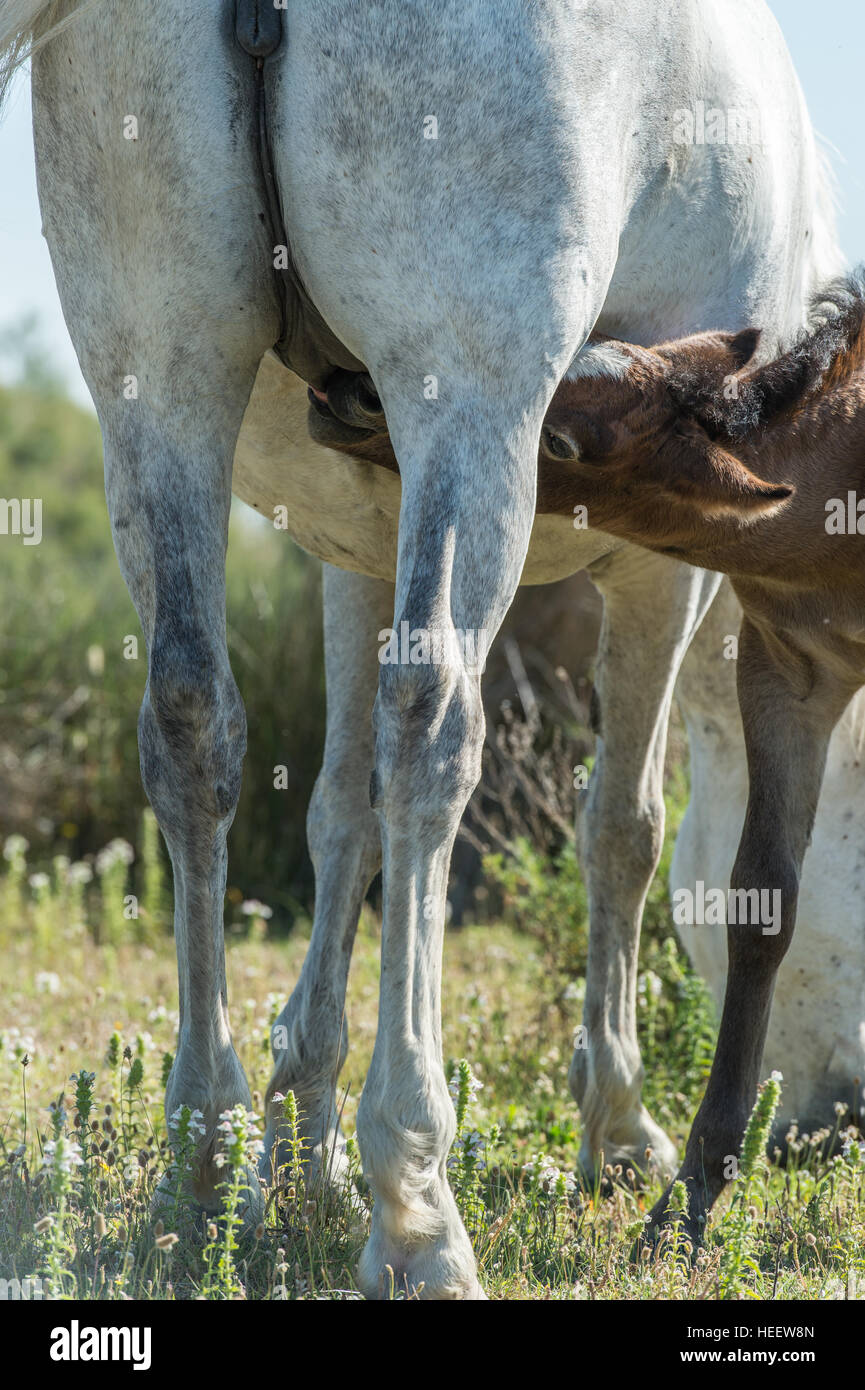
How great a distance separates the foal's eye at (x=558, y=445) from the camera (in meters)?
2.39

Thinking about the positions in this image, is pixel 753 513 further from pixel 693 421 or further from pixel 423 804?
pixel 423 804

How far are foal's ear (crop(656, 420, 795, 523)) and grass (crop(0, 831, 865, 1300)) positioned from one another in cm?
117

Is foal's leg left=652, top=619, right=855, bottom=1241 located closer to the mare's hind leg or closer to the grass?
the grass

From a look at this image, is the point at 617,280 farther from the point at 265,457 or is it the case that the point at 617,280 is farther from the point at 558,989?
the point at 558,989

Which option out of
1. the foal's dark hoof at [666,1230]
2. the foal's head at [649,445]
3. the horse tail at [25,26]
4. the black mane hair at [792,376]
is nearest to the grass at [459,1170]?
the foal's dark hoof at [666,1230]

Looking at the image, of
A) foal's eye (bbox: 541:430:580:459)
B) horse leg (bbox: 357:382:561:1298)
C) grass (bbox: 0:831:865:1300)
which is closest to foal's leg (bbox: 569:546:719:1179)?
grass (bbox: 0:831:865:1300)

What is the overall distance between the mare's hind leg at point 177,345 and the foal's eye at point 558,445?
1.79 feet

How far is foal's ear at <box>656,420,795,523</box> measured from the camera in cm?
254

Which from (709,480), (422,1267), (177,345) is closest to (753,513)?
(709,480)

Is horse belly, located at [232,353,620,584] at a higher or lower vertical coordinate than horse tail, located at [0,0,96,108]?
lower

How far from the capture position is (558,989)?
5.28m

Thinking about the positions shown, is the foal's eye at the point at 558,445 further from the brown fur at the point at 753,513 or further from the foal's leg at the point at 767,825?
the foal's leg at the point at 767,825

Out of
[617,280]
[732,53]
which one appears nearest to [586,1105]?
[617,280]

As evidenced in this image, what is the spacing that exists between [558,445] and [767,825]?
4.24 feet
